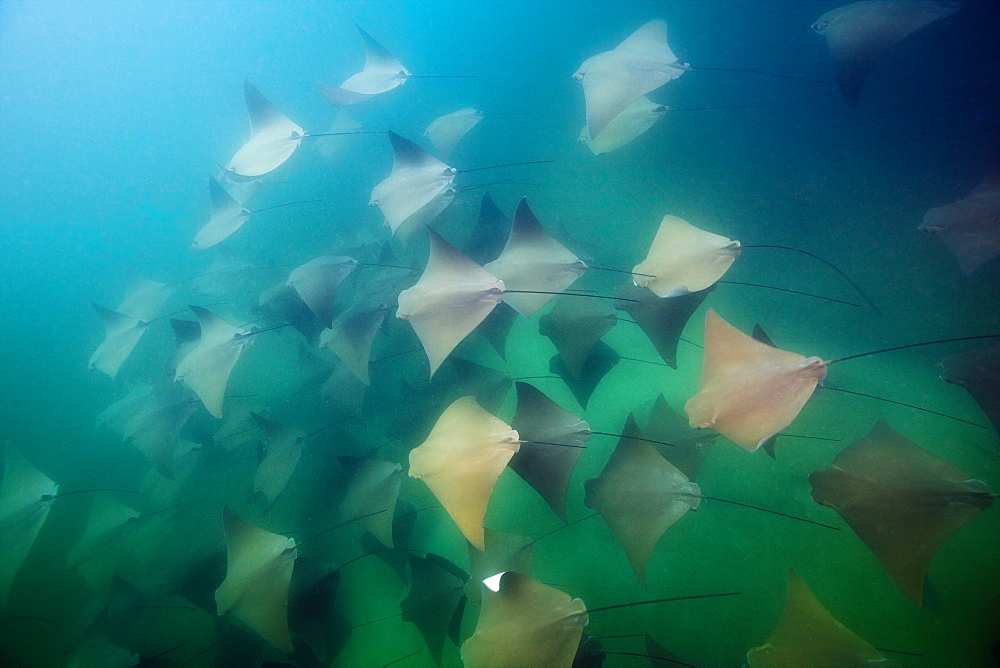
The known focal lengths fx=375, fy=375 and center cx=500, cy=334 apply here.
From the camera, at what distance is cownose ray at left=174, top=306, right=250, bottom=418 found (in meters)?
3.19

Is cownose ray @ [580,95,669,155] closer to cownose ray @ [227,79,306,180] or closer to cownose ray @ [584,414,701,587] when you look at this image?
cownose ray @ [584,414,701,587]

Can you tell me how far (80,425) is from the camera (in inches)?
247

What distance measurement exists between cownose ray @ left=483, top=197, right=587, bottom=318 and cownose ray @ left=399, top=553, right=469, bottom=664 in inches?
68.7

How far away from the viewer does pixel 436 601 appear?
2375mm

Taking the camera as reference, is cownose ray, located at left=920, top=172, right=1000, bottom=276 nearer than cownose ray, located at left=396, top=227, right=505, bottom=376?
Yes

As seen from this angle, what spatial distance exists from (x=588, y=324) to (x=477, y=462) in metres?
1.33

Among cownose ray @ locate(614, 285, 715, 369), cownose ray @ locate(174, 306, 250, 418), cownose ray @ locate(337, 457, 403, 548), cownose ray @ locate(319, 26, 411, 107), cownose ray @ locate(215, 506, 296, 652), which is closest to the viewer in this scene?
cownose ray @ locate(215, 506, 296, 652)

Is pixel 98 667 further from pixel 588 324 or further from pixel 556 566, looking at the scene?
pixel 588 324

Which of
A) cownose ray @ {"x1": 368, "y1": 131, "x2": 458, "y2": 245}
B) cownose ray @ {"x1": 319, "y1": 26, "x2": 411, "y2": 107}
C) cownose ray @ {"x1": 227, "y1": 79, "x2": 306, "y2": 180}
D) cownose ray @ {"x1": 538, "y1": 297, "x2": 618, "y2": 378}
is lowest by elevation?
cownose ray @ {"x1": 538, "y1": 297, "x2": 618, "y2": 378}

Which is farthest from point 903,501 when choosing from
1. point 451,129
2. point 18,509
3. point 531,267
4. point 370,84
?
point 18,509

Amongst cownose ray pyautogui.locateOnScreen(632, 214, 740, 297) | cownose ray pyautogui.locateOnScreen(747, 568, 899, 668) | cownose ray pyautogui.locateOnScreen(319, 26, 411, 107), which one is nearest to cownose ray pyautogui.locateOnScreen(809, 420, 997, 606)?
cownose ray pyautogui.locateOnScreen(747, 568, 899, 668)

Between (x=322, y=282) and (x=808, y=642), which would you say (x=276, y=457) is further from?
(x=808, y=642)

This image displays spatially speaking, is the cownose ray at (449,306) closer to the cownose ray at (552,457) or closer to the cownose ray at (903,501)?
the cownose ray at (552,457)

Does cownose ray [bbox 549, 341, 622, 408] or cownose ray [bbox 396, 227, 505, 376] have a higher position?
cownose ray [bbox 396, 227, 505, 376]
